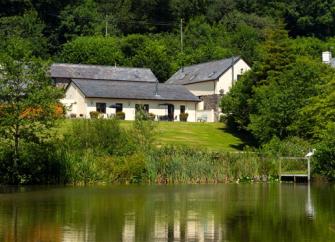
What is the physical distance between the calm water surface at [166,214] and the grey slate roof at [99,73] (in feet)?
162

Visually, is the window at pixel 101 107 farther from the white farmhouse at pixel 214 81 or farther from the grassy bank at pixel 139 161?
the grassy bank at pixel 139 161

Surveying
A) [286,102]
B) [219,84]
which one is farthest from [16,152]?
[219,84]

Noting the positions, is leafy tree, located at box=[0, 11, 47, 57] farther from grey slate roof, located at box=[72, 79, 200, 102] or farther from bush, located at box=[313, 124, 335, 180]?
bush, located at box=[313, 124, 335, 180]

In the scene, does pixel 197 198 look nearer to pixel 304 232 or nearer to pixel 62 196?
pixel 62 196

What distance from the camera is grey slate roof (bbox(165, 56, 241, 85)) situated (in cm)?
8675

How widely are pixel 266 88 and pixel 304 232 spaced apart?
136 ft

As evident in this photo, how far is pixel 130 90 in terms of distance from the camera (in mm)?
79938

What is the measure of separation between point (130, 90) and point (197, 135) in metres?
14.7

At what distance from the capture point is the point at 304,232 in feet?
76.4

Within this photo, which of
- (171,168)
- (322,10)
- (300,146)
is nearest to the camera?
(171,168)

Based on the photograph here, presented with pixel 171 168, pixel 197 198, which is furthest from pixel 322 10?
pixel 197 198

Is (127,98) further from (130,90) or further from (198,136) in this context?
(198,136)

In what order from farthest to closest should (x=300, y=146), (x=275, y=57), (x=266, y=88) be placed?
(x=275, y=57), (x=266, y=88), (x=300, y=146)

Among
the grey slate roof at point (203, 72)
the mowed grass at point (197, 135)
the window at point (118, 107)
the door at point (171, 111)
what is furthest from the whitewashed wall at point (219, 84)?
the window at point (118, 107)
